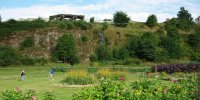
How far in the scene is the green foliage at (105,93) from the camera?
415 inches

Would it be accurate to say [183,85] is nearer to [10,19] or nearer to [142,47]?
[142,47]

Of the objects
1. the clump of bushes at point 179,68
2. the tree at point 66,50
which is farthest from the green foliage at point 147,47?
the clump of bushes at point 179,68

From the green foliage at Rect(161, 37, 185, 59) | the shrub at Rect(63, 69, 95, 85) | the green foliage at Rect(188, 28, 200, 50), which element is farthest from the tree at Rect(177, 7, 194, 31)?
the shrub at Rect(63, 69, 95, 85)

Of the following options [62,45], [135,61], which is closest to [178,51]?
[135,61]

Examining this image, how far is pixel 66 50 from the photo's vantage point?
50.6 metres

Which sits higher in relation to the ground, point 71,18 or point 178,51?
point 71,18

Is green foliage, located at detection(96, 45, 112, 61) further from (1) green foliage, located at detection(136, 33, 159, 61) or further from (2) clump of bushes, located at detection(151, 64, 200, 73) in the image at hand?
(2) clump of bushes, located at detection(151, 64, 200, 73)

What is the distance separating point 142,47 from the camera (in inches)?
2067

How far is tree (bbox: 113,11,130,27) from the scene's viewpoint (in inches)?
2292

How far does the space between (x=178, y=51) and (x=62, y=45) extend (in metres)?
14.7

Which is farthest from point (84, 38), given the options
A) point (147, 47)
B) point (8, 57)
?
point (8, 57)

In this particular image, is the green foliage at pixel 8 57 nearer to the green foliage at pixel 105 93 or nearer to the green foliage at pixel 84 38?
the green foliage at pixel 84 38

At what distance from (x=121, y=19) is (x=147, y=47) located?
25.8ft

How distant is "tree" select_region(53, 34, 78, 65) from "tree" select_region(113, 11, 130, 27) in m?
9.22
